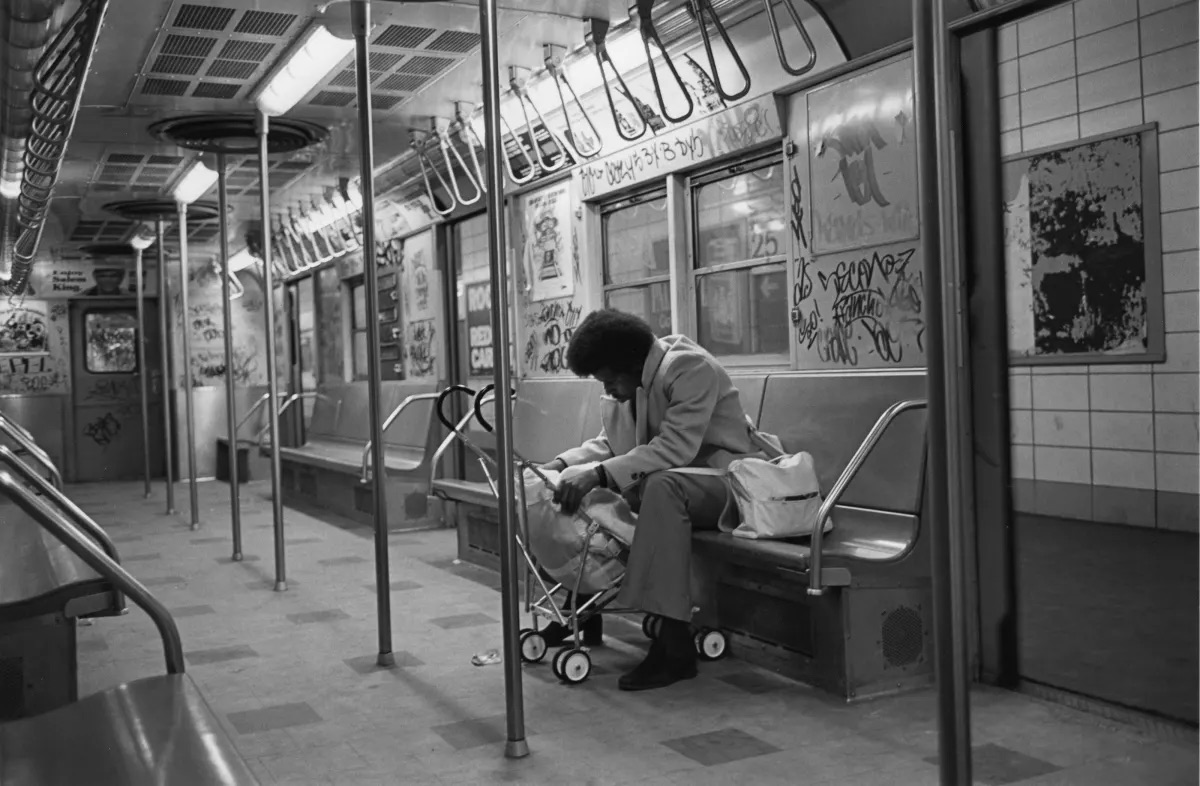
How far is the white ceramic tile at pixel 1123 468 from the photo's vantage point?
3469 millimetres

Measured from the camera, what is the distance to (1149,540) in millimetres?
3461

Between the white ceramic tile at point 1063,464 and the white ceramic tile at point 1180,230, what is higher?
the white ceramic tile at point 1180,230

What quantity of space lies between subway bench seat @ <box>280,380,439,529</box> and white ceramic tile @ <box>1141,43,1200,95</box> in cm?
549

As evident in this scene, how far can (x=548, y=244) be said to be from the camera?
24.7 feet

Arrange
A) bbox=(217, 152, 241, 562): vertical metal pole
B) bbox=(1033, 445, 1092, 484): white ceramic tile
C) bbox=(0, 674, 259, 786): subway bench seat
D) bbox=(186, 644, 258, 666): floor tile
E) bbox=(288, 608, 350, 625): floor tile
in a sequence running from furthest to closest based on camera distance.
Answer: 1. bbox=(217, 152, 241, 562): vertical metal pole
2. bbox=(288, 608, 350, 625): floor tile
3. bbox=(186, 644, 258, 666): floor tile
4. bbox=(1033, 445, 1092, 484): white ceramic tile
5. bbox=(0, 674, 259, 786): subway bench seat

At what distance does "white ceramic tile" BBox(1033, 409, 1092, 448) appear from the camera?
3.69 meters

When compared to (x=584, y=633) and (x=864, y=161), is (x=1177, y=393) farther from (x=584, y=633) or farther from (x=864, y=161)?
(x=584, y=633)

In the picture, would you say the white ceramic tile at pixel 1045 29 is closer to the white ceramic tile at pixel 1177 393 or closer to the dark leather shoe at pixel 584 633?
the white ceramic tile at pixel 1177 393

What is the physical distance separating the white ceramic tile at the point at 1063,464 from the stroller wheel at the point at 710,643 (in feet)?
4.35

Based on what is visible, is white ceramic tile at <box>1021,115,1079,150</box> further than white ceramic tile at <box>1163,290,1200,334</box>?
Yes

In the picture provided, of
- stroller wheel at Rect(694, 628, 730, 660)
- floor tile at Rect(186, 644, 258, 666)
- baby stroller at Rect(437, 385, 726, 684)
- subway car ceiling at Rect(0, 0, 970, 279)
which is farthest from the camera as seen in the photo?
subway car ceiling at Rect(0, 0, 970, 279)

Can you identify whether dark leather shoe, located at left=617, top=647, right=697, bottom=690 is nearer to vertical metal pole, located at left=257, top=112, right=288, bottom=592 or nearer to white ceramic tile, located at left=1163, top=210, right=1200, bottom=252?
white ceramic tile, located at left=1163, top=210, right=1200, bottom=252

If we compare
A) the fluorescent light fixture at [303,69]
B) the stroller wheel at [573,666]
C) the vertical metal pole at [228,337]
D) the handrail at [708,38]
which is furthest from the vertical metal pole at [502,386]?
the vertical metal pole at [228,337]

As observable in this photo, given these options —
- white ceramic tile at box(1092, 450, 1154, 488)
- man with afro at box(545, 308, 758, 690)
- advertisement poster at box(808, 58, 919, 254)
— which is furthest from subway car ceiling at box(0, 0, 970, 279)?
white ceramic tile at box(1092, 450, 1154, 488)
